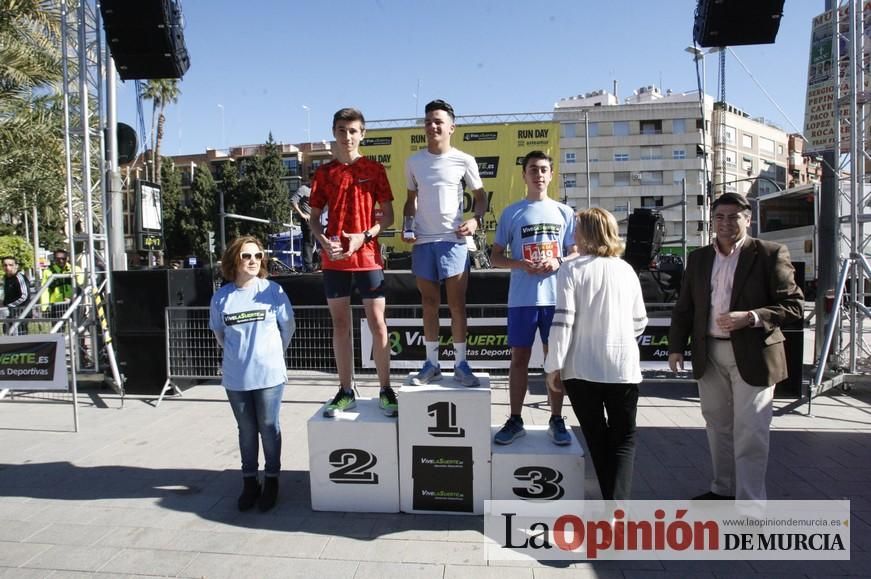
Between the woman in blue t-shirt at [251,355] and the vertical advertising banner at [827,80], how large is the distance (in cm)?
661

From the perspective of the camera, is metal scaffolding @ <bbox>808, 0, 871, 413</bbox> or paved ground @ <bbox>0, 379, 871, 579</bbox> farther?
metal scaffolding @ <bbox>808, 0, 871, 413</bbox>

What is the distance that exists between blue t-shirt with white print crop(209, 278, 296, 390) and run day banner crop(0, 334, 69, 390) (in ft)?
9.95

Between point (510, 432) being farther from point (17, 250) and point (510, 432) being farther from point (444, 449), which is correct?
point (17, 250)

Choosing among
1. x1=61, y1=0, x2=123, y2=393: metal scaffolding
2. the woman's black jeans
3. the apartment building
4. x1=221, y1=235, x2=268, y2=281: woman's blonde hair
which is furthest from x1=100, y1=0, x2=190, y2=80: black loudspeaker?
the apartment building

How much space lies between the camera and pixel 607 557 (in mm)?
3113

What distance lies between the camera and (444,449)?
3.60 m

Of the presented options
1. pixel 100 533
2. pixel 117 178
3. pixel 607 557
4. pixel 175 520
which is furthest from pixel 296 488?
pixel 117 178

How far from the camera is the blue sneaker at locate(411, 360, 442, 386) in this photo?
3.84 metres

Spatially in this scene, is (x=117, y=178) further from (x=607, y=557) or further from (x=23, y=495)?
(x=607, y=557)

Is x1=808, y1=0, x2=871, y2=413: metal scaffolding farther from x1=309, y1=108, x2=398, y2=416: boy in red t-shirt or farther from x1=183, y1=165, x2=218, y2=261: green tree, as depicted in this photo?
x1=183, y1=165, x2=218, y2=261: green tree

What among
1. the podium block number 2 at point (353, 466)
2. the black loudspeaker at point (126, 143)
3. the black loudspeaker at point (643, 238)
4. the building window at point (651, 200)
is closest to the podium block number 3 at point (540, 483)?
the podium block number 2 at point (353, 466)

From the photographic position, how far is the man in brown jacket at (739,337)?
338cm

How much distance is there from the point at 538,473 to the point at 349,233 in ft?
6.26

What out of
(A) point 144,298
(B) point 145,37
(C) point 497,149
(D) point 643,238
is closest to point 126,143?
(B) point 145,37
